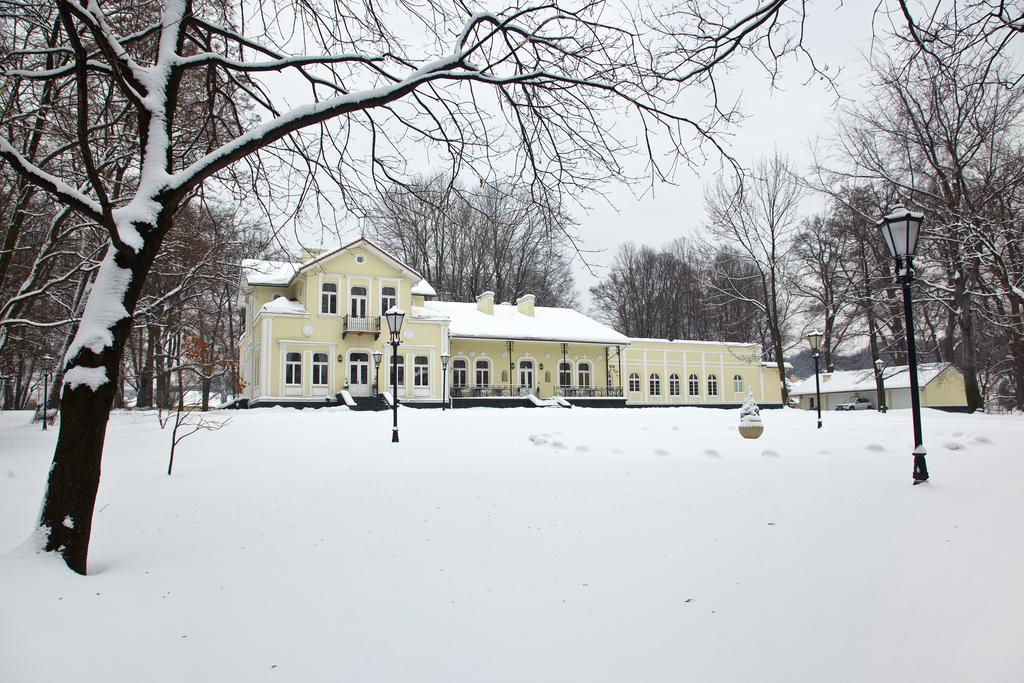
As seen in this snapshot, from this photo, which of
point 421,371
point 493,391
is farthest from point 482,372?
point 421,371

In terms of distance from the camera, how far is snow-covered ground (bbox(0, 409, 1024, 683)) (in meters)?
3.10

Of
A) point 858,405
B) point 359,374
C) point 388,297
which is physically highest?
point 388,297

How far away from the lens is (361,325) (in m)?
29.2

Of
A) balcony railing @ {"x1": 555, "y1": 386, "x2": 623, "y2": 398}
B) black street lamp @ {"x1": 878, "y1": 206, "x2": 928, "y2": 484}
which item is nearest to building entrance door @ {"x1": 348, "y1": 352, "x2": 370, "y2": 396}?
balcony railing @ {"x1": 555, "y1": 386, "x2": 623, "y2": 398}

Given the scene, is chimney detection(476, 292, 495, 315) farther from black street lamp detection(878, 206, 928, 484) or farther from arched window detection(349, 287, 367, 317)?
black street lamp detection(878, 206, 928, 484)

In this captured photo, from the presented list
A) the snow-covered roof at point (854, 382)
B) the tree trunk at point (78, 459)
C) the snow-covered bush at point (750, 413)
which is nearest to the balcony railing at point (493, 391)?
the snow-covered bush at point (750, 413)

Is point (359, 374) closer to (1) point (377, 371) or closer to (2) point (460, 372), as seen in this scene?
(1) point (377, 371)

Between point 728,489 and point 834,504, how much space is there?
1002 mm

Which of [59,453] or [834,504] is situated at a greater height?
[59,453]

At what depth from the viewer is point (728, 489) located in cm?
643

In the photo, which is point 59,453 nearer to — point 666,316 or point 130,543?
point 130,543

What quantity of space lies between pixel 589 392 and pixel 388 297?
40.9 feet

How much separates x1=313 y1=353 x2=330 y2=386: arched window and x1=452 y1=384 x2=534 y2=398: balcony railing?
643 centimetres

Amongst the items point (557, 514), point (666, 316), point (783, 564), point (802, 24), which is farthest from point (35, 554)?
point (666, 316)
